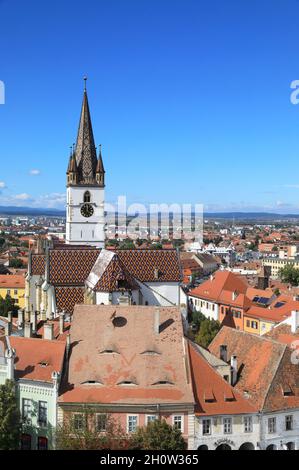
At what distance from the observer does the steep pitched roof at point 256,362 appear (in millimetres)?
33125

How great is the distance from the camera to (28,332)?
39562 mm

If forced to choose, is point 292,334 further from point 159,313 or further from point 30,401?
point 30,401

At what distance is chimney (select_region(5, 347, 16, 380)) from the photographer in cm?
3209

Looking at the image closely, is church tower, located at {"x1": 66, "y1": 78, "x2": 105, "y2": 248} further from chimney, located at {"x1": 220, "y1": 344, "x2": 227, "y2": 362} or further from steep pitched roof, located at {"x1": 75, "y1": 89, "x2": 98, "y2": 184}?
Answer: chimney, located at {"x1": 220, "y1": 344, "x2": 227, "y2": 362}

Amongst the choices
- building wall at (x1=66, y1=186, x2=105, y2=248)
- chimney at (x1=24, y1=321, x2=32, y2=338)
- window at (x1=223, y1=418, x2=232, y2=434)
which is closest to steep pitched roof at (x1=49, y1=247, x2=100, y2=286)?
chimney at (x1=24, y1=321, x2=32, y2=338)

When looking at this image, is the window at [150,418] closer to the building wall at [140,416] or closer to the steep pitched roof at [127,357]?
the building wall at [140,416]

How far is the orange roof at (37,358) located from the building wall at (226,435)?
7.97 meters

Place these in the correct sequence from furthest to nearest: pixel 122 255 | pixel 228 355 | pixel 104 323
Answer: pixel 122 255, pixel 228 355, pixel 104 323

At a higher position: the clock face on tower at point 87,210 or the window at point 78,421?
the clock face on tower at point 87,210

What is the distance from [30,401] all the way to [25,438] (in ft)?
6.40

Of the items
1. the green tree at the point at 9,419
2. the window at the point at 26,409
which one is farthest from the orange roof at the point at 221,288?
the green tree at the point at 9,419

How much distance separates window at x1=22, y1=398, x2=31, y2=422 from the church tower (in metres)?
37.1

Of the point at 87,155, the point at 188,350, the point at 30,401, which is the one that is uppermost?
the point at 87,155

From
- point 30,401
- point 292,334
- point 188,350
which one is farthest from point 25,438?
point 292,334
